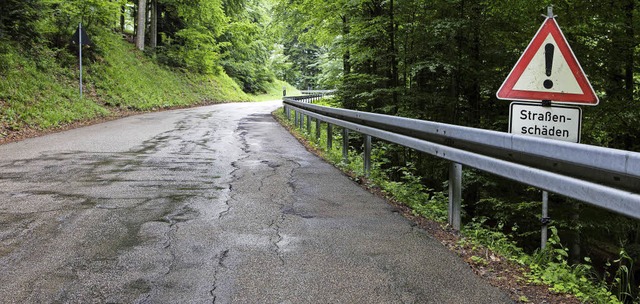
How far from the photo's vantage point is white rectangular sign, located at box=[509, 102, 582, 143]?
4379 millimetres

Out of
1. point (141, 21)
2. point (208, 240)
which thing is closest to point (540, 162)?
point (208, 240)

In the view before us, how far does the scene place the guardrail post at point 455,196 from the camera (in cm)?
458

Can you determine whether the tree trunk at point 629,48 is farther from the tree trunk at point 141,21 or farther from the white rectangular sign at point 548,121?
the tree trunk at point 141,21

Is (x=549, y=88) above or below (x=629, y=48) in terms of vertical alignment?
below

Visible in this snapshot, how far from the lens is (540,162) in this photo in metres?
3.47

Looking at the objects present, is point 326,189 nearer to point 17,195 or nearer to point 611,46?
point 17,195

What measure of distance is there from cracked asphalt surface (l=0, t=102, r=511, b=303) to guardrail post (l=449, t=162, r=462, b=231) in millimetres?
394

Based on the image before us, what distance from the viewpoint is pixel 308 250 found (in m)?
3.88

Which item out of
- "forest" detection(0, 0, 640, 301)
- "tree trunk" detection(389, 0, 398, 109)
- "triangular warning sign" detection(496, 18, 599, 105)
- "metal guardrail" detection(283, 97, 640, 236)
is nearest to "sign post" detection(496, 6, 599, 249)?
"triangular warning sign" detection(496, 18, 599, 105)

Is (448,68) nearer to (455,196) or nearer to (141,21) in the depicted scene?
(455,196)

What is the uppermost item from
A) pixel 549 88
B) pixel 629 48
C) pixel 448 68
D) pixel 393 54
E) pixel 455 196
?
pixel 393 54

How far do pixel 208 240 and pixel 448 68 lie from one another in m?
5.90

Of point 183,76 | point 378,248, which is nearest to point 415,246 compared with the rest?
point 378,248

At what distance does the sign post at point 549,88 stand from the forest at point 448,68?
1.42 metres
